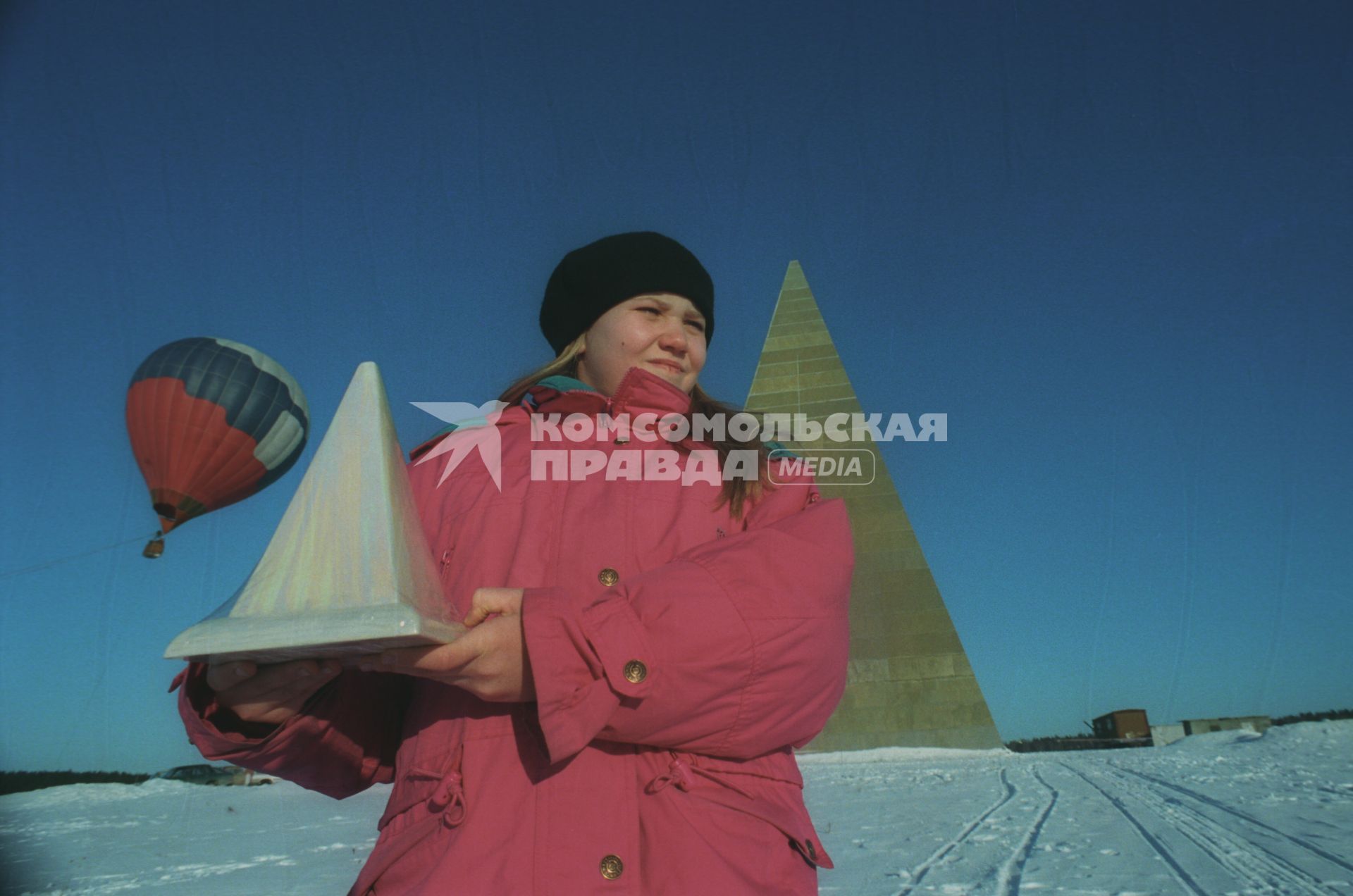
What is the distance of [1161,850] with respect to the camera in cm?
372

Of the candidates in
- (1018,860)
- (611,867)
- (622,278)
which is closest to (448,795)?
(611,867)

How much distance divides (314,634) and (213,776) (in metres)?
18.9

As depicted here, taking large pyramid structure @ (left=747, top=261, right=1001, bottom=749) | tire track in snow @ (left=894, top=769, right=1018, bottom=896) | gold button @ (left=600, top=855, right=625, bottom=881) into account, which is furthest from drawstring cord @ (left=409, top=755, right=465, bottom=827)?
large pyramid structure @ (left=747, top=261, right=1001, bottom=749)

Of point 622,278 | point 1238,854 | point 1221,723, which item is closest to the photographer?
point 622,278

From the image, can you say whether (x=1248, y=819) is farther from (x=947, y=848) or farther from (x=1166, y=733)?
(x=1166, y=733)

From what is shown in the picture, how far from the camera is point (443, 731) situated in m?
0.96

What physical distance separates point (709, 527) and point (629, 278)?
1.85 ft

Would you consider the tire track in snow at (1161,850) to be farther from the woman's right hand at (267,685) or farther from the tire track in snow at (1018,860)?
the woman's right hand at (267,685)

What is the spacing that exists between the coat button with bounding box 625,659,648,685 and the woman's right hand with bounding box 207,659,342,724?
276mm

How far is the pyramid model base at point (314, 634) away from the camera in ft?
2.27

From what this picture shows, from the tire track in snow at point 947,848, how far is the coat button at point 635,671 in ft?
9.26

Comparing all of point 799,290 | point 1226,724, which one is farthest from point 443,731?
point 1226,724

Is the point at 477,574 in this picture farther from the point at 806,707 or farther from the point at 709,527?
the point at 806,707

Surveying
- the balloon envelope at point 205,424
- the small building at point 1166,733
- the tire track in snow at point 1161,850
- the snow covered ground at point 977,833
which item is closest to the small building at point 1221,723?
the small building at point 1166,733
